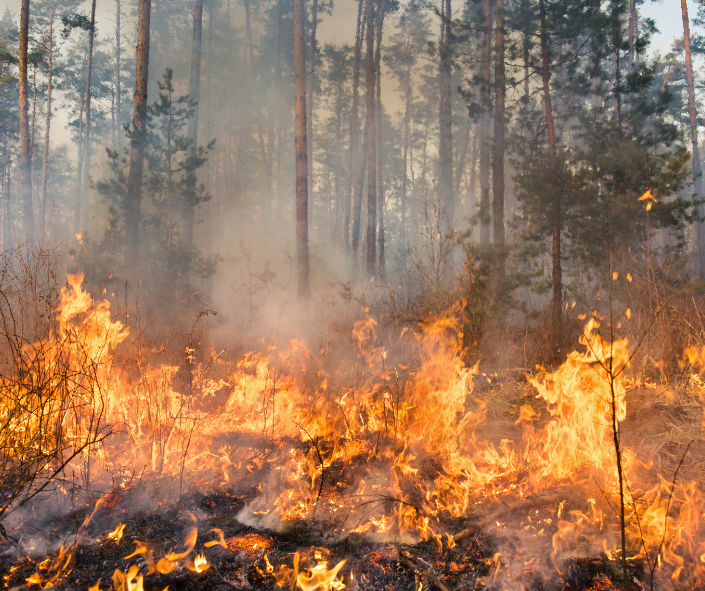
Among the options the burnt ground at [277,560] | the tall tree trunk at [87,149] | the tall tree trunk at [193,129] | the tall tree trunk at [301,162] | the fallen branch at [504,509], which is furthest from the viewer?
the tall tree trunk at [87,149]

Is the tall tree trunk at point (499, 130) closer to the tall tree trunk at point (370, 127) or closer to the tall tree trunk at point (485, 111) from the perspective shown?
the tall tree trunk at point (485, 111)

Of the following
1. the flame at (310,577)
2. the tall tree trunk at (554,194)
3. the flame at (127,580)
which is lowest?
the flame at (310,577)

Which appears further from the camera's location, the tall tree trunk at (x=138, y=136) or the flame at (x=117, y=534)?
the tall tree trunk at (x=138, y=136)

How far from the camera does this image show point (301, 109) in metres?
10.4

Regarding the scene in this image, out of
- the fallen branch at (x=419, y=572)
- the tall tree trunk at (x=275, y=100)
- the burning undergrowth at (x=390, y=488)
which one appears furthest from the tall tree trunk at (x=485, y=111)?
the tall tree trunk at (x=275, y=100)

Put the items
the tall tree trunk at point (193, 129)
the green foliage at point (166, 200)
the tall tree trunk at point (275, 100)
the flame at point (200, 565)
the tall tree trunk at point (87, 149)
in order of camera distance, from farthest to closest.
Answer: the tall tree trunk at point (87, 149) < the tall tree trunk at point (275, 100) < the tall tree trunk at point (193, 129) < the green foliage at point (166, 200) < the flame at point (200, 565)

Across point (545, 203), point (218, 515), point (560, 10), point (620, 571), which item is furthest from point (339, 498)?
point (560, 10)

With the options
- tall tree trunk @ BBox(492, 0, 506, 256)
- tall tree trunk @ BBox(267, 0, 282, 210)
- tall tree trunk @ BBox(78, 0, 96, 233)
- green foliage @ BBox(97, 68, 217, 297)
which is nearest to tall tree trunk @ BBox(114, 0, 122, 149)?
tall tree trunk @ BBox(78, 0, 96, 233)

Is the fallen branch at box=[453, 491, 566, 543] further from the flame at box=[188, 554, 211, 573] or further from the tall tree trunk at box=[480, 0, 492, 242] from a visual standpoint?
the tall tree trunk at box=[480, 0, 492, 242]

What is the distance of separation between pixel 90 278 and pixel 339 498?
9251 mm

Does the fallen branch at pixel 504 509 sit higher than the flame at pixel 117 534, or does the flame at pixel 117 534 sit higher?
the fallen branch at pixel 504 509

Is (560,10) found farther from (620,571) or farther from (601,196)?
(620,571)

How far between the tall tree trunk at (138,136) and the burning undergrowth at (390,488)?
22.3 feet

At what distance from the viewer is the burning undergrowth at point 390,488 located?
2375 millimetres
